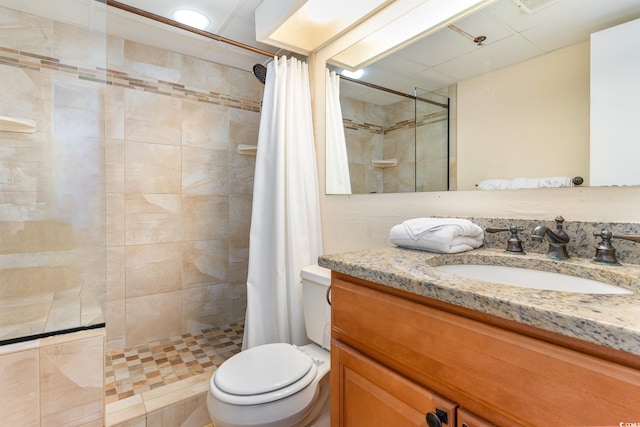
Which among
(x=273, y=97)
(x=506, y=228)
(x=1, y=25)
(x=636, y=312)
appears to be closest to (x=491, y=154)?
(x=506, y=228)

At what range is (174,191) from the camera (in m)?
2.14

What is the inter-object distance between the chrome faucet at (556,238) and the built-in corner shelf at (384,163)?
2.31 feet

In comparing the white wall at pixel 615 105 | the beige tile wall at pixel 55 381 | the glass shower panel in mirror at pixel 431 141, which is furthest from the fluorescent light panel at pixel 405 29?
the beige tile wall at pixel 55 381

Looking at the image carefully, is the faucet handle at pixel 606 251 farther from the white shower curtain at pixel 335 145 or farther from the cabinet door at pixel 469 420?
the white shower curtain at pixel 335 145

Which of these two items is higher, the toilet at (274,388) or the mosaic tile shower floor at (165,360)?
the toilet at (274,388)

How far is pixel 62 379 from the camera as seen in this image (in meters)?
1.11

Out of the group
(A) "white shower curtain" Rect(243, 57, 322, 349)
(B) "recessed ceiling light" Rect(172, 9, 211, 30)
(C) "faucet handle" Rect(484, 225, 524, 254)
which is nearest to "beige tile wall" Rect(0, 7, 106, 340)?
(B) "recessed ceiling light" Rect(172, 9, 211, 30)

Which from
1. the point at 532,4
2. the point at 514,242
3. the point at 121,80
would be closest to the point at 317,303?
the point at 514,242

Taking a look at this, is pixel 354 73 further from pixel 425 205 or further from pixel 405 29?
pixel 425 205

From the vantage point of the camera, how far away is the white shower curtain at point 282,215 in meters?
1.67

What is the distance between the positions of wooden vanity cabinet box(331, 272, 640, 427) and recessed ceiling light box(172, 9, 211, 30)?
1730mm

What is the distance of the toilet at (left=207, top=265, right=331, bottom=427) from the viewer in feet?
3.23

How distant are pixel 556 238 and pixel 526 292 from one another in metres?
0.40

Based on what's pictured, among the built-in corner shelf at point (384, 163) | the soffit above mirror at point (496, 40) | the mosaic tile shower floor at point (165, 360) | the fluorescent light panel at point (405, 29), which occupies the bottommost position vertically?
the mosaic tile shower floor at point (165, 360)
